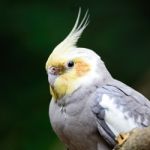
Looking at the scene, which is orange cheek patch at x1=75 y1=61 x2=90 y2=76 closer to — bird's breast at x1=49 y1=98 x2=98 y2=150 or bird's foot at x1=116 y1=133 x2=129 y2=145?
bird's breast at x1=49 y1=98 x2=98 y2=150

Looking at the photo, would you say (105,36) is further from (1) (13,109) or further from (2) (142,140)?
(2) (142,140)

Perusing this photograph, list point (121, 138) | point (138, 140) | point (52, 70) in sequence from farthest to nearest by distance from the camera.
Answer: point (52, 70) < point (121, 138) < point (138, 140)

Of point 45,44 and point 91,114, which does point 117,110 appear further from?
point 45,44

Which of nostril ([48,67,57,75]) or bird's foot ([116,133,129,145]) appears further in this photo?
nostril ([48,67,57,75])

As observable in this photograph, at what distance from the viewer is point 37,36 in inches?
201

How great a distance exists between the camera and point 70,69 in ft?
11.0

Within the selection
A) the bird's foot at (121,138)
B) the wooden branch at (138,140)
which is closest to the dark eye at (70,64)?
the bird's foot at (121,138)

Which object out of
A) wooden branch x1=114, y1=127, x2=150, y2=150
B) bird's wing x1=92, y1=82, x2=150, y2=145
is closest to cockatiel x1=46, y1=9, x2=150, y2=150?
bird's wing x1=92, y1=82, x2=150, y2=145

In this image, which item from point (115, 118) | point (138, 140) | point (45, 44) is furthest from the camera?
point (45, 44)

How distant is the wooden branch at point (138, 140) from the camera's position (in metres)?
2.73

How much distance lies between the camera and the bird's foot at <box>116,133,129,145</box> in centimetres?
287

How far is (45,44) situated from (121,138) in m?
2.15

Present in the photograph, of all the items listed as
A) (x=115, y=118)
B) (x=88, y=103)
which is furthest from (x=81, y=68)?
(x=115, y=118)

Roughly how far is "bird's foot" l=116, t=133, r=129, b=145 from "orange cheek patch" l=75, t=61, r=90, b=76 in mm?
405
